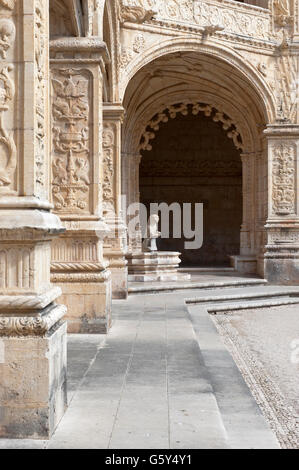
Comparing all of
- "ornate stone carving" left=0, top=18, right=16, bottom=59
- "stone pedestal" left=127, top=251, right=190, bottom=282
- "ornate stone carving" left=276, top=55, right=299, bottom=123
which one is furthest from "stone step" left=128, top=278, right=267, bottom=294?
"ornate stone carving" left=0, top=18, right=16, bottom=59

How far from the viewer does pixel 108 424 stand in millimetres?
3920

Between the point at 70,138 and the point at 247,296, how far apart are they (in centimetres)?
592

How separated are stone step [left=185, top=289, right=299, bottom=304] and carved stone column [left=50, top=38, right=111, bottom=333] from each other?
401cm

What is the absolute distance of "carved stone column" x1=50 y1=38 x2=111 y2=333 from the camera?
732cm

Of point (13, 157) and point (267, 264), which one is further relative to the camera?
point (267, 264)

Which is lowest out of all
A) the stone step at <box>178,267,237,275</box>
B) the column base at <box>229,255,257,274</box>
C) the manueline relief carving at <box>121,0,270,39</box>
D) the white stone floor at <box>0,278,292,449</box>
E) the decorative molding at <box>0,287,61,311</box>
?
the white stone floor at <box>0,278,292,449</box>

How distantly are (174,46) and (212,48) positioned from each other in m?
0.86

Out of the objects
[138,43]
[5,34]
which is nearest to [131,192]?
[138,43]

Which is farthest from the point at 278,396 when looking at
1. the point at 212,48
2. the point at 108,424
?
the point at 212,48

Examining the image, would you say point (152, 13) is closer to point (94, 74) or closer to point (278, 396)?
point (94, 74)

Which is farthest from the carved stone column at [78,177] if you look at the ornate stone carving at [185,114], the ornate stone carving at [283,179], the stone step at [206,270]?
the stone step at [206,270]

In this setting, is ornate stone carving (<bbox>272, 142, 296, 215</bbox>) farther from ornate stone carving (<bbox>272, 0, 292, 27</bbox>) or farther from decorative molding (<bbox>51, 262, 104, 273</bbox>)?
decorative molding (<bbox>51, 262, 104, 273</bbox>)

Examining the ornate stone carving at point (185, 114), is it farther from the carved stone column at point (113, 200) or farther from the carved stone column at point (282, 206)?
the carved stone column at point (113, 200)

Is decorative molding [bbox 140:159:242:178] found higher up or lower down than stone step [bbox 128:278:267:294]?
higher up
